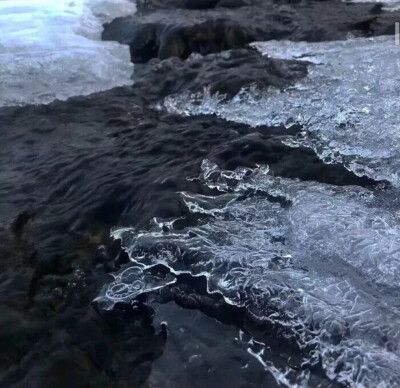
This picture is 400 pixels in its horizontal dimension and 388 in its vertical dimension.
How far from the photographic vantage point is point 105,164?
3.46m

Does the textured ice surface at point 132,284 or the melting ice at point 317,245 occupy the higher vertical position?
the melting ice at point 317,245

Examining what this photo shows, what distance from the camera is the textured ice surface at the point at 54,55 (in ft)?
15.3

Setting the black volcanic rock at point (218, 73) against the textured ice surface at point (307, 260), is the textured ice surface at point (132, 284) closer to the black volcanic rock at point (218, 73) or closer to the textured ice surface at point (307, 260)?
the textured ice surface at point (307, 260)

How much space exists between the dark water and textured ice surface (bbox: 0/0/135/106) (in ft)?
0.78

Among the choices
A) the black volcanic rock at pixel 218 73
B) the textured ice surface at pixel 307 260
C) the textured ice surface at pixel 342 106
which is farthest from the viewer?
the black volcanic rock at pixel 218 73

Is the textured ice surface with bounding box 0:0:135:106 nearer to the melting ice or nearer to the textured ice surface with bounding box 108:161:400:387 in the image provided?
the melting ice

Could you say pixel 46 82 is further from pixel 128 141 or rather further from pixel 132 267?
pixel 132 267

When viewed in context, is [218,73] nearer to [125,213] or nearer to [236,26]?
[236,26]

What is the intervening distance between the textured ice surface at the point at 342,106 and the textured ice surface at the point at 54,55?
0.94m

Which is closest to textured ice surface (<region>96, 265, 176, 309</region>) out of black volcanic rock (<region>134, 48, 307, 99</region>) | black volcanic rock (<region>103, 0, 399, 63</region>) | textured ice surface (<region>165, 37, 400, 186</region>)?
textured ice surface (<region>165, 37, 400, 186</region>)

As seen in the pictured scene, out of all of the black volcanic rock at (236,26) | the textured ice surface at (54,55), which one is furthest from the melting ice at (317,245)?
the black volcanic rock at (236,26)

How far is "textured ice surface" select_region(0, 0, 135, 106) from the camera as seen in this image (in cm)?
466

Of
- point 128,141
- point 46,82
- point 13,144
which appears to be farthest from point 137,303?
point 46,82

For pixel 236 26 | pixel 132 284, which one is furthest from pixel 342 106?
pixel 236 26
